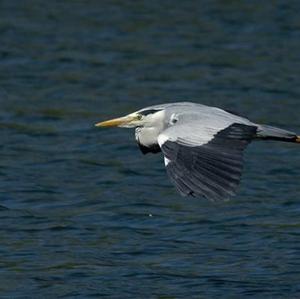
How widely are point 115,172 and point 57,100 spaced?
2.62m

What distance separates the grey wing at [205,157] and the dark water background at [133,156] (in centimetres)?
136

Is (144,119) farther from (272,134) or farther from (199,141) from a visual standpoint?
(199,141)

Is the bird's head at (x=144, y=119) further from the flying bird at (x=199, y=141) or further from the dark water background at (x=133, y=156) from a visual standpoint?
the dark water background at (x=133, y=156)

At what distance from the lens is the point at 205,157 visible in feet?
28.3

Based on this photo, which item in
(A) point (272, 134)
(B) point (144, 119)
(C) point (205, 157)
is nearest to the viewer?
(C) point (205, 157)

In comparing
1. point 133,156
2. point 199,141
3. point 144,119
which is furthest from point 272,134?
point 133,156

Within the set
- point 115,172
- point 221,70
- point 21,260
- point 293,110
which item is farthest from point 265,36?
point 21,260

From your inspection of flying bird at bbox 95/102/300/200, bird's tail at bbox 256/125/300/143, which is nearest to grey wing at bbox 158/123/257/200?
flying bird at bbox 95/102/300/200

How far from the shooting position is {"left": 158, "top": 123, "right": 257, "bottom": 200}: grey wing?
826 centimetres

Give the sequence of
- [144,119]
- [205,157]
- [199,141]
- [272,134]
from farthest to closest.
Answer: [144,119]
[272,134]
[199,141]
[205,157]

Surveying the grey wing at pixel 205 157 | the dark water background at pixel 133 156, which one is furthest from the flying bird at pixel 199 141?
the dark water background at pixel 133 156

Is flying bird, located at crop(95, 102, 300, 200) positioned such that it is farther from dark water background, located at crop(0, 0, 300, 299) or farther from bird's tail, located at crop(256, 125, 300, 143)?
dark water background, located at crop(0, 0, 300, 299)

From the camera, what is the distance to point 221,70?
17.0m

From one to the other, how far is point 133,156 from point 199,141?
5.07 meters
